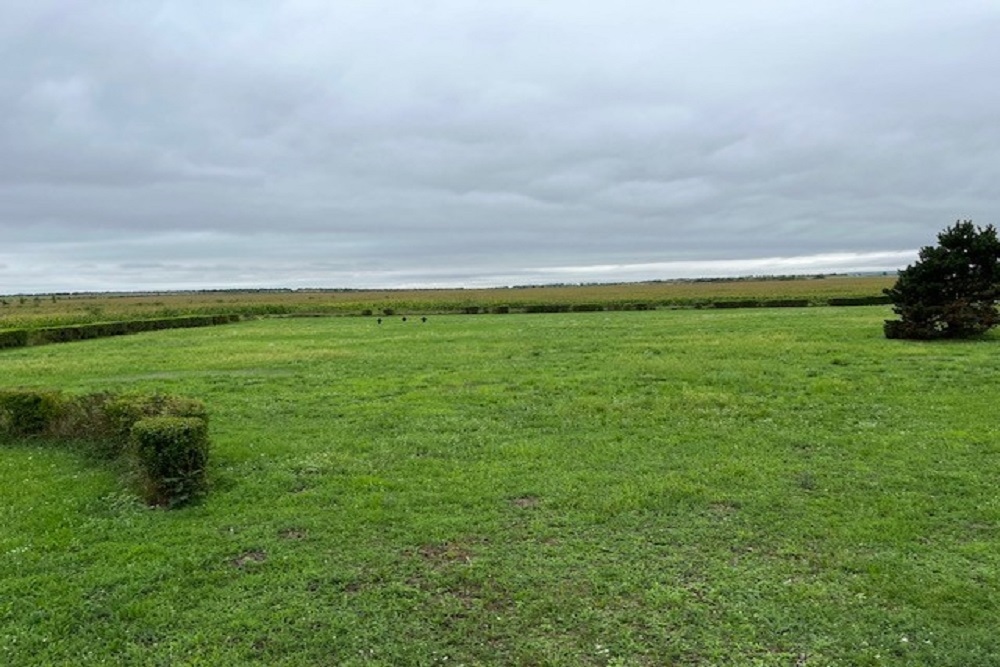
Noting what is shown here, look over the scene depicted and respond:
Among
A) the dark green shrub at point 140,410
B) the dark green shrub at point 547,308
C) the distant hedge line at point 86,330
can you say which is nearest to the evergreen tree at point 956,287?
the dark green shrub at point 140,410

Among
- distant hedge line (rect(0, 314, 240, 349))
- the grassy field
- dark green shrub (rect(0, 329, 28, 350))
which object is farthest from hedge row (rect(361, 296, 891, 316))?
the grassy field

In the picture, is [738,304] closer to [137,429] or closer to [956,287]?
[956,287]

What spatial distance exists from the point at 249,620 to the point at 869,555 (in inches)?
230

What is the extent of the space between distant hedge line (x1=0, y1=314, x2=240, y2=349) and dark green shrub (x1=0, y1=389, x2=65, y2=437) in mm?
27668

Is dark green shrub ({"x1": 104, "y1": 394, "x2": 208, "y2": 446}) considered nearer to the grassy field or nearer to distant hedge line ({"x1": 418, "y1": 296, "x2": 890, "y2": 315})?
the grassy field

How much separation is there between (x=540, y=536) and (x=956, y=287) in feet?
84.8

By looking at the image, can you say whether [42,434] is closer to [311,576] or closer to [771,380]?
[311,576]

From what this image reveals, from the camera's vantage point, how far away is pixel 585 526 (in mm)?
7758

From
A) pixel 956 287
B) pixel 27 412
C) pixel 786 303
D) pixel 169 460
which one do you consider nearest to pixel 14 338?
pixel 27 412

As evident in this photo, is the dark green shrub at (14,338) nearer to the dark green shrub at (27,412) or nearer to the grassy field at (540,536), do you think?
the dark green shrub at (27,412)

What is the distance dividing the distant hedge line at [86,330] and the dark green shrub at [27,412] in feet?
90.8

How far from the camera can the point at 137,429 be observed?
8.94 metres

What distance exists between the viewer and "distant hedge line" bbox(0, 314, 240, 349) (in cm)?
3653

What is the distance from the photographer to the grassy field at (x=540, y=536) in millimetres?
5457
